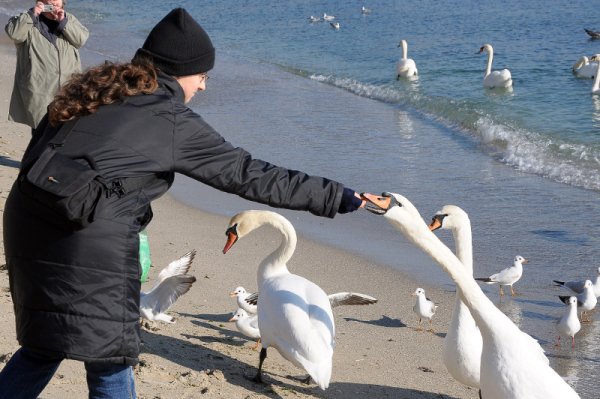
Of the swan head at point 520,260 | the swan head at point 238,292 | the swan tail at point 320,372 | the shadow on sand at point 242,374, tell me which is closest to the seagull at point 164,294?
the shadow on sand at point 242,374

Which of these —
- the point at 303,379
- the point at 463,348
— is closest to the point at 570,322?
the point at 463,348

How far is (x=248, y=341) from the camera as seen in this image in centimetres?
657

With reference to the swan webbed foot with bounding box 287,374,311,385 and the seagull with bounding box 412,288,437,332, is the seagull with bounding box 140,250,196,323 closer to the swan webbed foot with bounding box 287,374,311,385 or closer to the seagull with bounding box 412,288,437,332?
the swan webbed foot with bounding box 287,374,311,385

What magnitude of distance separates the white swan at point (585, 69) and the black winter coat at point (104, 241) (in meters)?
17.7

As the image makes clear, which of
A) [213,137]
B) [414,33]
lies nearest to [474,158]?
[213,137]

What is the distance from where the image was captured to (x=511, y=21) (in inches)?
1092

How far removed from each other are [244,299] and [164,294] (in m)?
0.64

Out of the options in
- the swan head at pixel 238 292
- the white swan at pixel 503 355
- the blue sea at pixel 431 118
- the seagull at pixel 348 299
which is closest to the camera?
the white swan at pixel 503 355

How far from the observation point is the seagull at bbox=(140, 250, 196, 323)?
6129 millimetres

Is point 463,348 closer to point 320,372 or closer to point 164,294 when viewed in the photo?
point 320,372

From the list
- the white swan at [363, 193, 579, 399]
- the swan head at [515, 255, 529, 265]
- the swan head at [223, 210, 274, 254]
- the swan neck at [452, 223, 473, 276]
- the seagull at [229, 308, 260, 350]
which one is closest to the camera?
the white swan at [363, 193, 579, 399]

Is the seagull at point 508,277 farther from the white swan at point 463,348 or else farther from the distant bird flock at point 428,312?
the white swan at point 463,348

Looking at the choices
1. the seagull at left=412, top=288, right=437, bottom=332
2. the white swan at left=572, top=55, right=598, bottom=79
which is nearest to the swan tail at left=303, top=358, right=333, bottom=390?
the seagull at left=412, top=288, right=437, bottom=332

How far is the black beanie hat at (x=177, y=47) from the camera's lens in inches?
136
